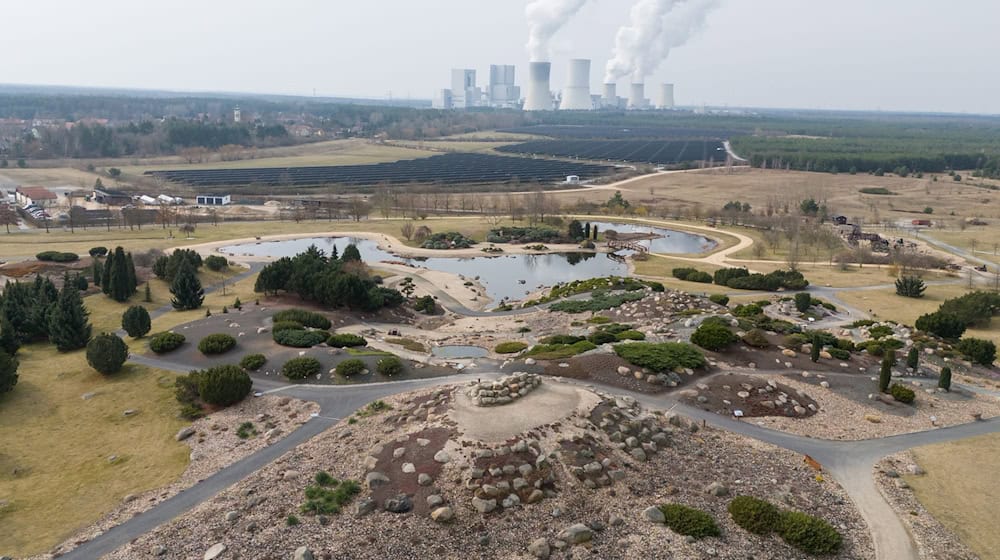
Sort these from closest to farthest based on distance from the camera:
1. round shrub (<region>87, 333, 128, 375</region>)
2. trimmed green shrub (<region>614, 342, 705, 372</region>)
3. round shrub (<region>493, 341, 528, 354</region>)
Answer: trimmed green shrub (<region>614, 342, 705, 372</region>)
round shrub (<region>87, 333, 128, 375</region>)
round shrub (<region>493, 341, 528, 354</region>)

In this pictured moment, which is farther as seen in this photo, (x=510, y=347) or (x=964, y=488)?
(x=510, y=347)

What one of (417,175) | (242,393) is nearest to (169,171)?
(417,175)

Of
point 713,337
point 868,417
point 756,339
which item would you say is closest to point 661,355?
point 713,337

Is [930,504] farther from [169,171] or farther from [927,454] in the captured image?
[169,171]

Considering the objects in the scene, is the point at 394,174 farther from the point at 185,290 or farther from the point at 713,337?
the point at 713,337

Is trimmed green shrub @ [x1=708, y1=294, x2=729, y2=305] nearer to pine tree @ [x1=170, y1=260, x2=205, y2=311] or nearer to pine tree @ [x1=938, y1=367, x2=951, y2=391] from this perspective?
pine tree @ [x1=938, y1=367, x2=951, y2=391]

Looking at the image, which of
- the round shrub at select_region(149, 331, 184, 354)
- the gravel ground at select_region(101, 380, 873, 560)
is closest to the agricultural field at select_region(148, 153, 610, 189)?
the round shrub at select_region(149, 331, 184, 354)

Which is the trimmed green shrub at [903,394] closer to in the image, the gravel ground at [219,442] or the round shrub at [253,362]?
the gravel ground at [219,442]
